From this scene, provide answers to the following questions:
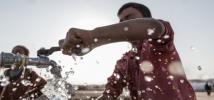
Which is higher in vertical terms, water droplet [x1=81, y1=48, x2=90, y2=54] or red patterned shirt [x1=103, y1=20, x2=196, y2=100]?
water droplet [x1=81, y1=48, x2=90, y2=54]

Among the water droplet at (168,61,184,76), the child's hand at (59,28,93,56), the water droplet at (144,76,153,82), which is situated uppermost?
the child's hand at (59,28,93,56)

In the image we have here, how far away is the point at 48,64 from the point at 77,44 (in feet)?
2.11

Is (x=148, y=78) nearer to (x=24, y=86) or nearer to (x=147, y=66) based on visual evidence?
(x=147, y=66)

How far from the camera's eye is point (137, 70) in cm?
346

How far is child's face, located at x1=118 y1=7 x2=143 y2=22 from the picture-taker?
11.8 ft

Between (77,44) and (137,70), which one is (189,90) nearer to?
(137,70)

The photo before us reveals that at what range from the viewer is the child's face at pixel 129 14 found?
359 centimetres

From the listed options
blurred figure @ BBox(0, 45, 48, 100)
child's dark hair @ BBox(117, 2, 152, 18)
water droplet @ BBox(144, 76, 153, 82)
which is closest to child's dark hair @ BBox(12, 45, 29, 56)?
blurred figure @ BBox(0, 45, 48, 100)

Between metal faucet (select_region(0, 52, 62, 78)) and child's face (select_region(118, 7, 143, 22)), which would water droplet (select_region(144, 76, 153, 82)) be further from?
metal faucet (select_region(0, 52, 62, 78))

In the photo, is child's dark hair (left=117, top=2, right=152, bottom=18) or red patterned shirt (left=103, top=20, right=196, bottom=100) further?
child's dark hair (left=117, top=2, right=152, bottom=18)

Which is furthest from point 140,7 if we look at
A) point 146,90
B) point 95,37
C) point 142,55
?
point 95,37

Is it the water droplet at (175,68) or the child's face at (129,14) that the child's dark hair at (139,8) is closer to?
the child's face at (129,14)

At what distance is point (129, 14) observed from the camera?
11.8 feet

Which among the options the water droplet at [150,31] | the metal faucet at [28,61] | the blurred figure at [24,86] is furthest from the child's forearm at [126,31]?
the blurred figure at [24,86]
